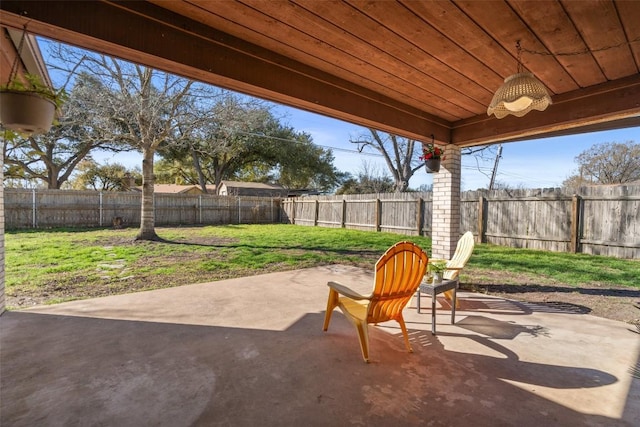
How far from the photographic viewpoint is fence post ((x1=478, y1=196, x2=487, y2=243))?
8.79 meters

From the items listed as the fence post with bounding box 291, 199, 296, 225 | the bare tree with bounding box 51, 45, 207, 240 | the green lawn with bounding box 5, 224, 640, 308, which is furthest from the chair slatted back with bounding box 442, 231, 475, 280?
the fence post with bounding box 291, 199, 296, 225

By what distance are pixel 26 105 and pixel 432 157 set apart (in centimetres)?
413

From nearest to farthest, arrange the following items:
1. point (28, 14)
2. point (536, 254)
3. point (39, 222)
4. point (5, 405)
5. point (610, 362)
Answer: point (28, 14) → point (5, 405) → point (610, 362) → point (536, 254) → point (39, 222)

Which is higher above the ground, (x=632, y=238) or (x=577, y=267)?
(x=632, y=238)

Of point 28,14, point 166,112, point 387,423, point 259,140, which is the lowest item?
point 387,423

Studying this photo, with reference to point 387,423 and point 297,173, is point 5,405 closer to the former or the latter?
point 387,423

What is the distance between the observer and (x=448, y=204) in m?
4.62

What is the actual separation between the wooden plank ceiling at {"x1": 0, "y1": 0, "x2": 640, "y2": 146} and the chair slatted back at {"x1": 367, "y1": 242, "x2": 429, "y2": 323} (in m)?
1.60

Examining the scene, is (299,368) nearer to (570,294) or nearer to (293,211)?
(570,294)

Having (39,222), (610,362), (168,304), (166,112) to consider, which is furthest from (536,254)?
(39,222)

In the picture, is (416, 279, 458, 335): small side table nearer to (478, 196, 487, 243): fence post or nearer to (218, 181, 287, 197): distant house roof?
(478, 196, 487, 243): fence post

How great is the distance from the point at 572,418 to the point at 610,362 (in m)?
1.02

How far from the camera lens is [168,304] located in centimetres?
361

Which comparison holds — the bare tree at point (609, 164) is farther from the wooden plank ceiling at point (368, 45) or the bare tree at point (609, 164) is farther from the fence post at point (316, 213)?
the wooden plank ceiling at point (368, 45)
